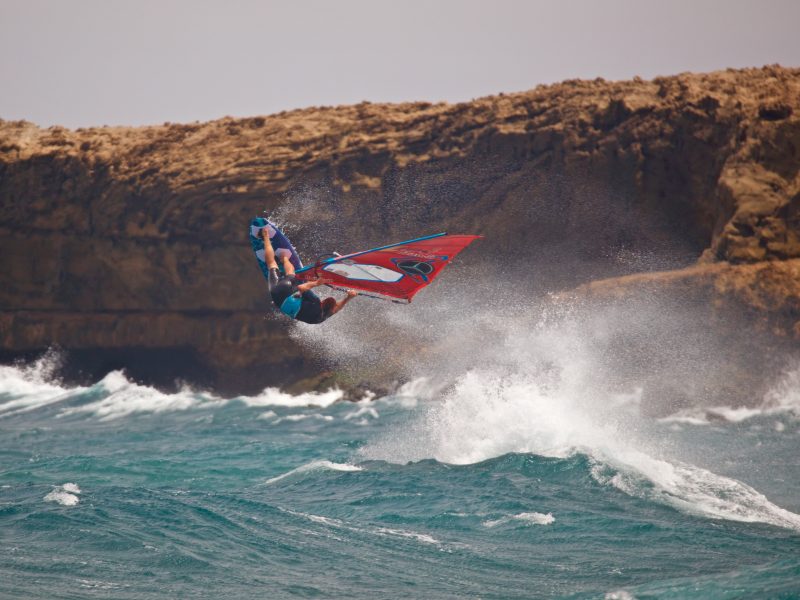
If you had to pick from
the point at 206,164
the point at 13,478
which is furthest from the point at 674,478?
the point at 206,164

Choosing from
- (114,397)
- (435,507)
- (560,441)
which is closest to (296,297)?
(435,507)

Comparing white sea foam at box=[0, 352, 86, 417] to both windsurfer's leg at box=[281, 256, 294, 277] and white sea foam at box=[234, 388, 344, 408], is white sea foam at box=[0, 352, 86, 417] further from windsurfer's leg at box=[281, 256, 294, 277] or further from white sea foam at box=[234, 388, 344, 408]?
windsurfer's leg at box=[281, 256, 294, 277]

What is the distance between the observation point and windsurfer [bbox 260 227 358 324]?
45.0 ft

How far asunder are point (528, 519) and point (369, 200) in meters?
18.0

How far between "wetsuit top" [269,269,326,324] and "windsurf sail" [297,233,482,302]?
26cm

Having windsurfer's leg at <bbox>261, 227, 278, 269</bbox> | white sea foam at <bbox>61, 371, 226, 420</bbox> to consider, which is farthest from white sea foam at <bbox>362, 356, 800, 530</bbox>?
white sea foam at <bbox>61, 371, 226, 420</bbox>

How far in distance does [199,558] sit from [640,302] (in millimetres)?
14965

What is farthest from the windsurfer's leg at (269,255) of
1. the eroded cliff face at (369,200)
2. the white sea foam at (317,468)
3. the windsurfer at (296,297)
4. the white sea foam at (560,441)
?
the eroded cliff face at (369,200)

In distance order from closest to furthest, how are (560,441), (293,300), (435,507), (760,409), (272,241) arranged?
(435,507) → (293,300) → (272,241) → (560,441) → (760,409)

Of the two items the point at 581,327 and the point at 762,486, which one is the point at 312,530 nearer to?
the point at 762,486

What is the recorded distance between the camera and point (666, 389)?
72.2 feet

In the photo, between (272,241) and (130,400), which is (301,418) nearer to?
(130,400)

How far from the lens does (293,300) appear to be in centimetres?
1384

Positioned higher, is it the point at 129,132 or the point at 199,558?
the point at 129,132
